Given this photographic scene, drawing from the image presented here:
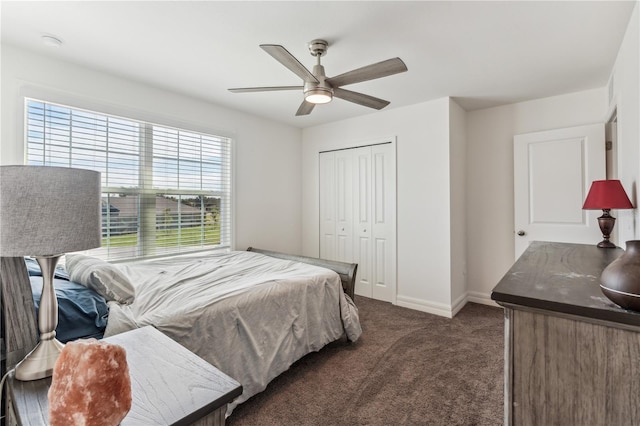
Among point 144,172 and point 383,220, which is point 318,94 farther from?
point 383,220

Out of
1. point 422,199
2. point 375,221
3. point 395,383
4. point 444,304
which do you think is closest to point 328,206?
point 375,221

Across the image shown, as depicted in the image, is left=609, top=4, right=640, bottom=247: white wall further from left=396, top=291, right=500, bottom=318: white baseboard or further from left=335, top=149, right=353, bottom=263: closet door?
left=335, top=149, right=353, bottom=263: closet door

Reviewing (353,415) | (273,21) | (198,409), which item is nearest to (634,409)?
(198,409)

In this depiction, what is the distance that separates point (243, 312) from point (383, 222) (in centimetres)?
239

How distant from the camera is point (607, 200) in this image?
2.02 m

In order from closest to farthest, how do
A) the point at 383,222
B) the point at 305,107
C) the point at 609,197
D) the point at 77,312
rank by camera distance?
the point at 77,312 < the point at 609,197 < the point at 305,107 < the point at 383,222

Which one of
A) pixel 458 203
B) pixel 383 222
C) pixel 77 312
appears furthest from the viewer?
pixel 383 222

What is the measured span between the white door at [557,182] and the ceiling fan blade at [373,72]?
2404 millimetres

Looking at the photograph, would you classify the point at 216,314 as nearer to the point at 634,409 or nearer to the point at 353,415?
the point at 353,415

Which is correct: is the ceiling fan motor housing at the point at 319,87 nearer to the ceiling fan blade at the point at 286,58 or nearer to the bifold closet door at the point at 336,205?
the ceiling fan blade at the point at 286,58

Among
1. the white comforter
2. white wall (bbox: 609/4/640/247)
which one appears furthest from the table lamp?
white wall (bbox: 609/4/640/247)

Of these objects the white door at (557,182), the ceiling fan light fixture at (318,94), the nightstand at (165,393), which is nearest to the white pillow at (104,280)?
the nightstand at (165,393)

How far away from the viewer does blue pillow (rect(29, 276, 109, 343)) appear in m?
1.32

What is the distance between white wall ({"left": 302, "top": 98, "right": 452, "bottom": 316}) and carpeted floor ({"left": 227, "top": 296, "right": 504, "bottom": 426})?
22.2 inches
